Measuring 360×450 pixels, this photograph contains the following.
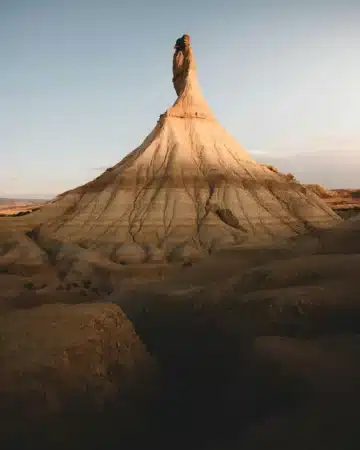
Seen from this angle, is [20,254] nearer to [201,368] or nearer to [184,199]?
[184,199]

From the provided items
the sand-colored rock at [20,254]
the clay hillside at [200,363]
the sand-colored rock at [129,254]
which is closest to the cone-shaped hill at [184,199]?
the sand-colored rock at [129,254]

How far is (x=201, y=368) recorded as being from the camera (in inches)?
293

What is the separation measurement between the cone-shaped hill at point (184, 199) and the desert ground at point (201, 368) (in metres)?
19.0

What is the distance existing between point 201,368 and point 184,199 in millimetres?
26816

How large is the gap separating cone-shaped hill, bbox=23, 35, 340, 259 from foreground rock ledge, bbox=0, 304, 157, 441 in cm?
1965

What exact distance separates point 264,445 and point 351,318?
3.27 m

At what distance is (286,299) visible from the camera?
7984 mm

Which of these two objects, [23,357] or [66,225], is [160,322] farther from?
[66,225]

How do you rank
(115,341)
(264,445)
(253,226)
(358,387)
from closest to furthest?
1. (264,445)
2. (358,387)
3. (115,341)
4. (253,226)

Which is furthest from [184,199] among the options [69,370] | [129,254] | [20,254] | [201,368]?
[69,370]

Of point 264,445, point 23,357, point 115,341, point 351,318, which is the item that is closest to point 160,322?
point 115,341

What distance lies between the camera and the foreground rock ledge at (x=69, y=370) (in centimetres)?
623

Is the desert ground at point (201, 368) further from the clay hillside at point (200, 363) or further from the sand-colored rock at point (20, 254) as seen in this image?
the sand-colored rock at point (20, 254)

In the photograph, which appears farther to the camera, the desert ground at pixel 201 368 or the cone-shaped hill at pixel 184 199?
the cone-shaped hill at pixel 184 199
